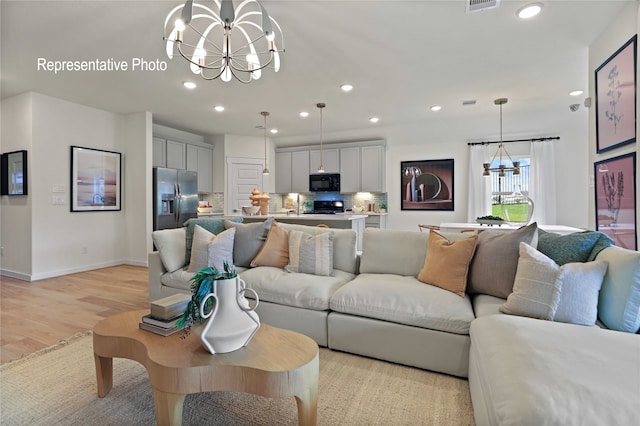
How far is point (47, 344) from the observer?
240 centimetres

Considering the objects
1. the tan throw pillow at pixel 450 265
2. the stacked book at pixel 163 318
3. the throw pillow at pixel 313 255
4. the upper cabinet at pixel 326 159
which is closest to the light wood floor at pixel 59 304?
the stacked book at pixel 163 318

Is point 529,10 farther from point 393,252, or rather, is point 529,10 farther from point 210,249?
point 210,249

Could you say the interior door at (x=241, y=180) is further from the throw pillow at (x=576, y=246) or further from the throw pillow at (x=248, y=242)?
the throw pillow at (x=576, y=246)

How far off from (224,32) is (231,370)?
2113mm

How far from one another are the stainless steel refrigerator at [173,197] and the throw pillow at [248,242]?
290 centimetres

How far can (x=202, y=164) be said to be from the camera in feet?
21.8

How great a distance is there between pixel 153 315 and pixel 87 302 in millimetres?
2408

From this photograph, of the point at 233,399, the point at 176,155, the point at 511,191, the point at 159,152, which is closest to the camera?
the point at 233,399

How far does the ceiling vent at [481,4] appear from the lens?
7.65 ft

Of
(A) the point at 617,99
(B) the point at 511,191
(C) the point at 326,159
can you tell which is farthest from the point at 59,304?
(B) the point at 511,191

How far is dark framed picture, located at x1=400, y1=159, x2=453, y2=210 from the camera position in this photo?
246 inches

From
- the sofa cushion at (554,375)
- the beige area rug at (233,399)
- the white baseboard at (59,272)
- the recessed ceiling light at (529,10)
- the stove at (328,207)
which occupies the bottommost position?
the beige area rug at (233,399)

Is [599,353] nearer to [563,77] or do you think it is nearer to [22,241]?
[563,77]

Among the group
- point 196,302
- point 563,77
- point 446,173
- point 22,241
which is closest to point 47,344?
point 196,302
